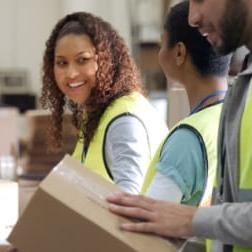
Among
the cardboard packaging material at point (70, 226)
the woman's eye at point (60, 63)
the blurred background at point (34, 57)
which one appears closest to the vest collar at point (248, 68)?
the cardboard packaging material at point (70, 226)

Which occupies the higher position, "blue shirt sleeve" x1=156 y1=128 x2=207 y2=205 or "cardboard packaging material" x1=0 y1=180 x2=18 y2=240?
"blue shirt sleeve" x1=156 y1=128 x2=207 y2=205

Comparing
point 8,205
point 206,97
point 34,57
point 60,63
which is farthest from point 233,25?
point 34,57

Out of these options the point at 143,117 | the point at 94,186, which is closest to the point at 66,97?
the point at 143,117

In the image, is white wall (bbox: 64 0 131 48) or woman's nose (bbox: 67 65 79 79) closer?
woman's nose (bbox: 67 65 79 79)

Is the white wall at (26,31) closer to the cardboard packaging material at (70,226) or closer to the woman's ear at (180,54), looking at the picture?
the woman's ear at (180,54)

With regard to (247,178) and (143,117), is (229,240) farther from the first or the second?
(143,117)

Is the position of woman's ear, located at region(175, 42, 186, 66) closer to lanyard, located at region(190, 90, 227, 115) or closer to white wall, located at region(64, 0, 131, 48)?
lanyard, located at region(190, 90, 227, 115)

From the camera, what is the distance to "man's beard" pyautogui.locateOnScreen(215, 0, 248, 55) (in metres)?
1.10

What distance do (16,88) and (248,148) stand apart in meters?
5.06

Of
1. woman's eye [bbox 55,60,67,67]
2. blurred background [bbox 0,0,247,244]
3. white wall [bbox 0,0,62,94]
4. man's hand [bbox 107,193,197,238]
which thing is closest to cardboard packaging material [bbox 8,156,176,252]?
man's hand [bbox 107,193,197,238]

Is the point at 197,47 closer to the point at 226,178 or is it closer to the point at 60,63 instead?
the point at 226,178

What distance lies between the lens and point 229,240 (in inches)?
42.1

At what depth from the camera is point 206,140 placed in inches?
53.1

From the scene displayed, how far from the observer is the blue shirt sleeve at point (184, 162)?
51.7 inches
